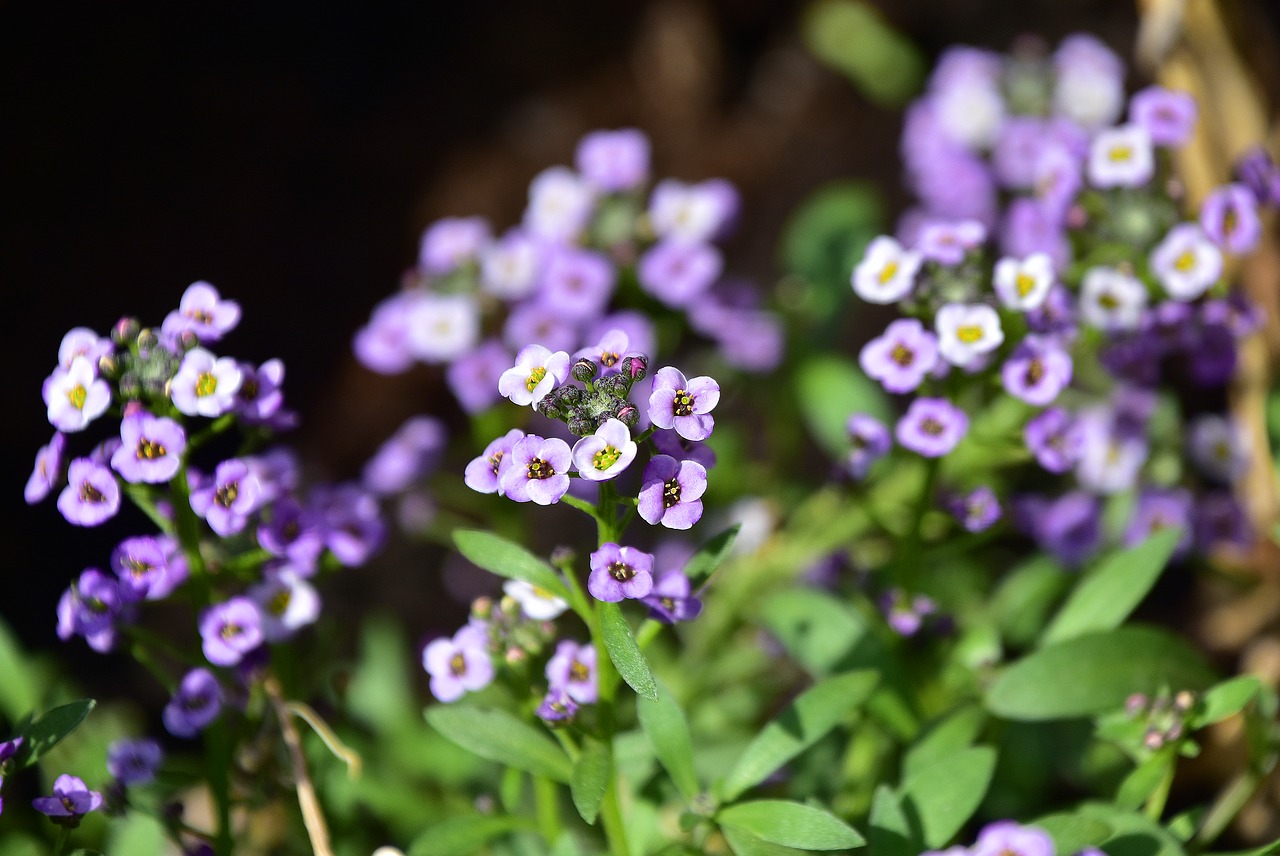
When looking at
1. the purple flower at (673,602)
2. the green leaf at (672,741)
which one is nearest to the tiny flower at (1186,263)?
the purple flower at (673,602)

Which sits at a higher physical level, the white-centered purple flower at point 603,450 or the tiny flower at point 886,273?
the white-centered purple flower at point 603,450

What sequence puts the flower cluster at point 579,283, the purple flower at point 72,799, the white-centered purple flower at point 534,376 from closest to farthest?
the white-centered purple flower at point 534,376
the purple flower at point 72,799
the flower cluster at point 579,283

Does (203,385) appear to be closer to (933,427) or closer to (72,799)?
(72,799)

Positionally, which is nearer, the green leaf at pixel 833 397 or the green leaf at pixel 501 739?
the green leaf at pixel 501 739

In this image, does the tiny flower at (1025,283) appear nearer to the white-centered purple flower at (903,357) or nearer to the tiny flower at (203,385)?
the white-centered purple flower at (903,357)

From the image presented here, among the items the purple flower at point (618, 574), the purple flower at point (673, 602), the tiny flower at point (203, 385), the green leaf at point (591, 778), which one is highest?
the tiny flower at point (203, 385)

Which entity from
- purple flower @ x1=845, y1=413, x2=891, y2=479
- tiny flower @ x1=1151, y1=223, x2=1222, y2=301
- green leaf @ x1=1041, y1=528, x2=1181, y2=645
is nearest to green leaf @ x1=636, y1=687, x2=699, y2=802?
purple flower @ x1=845, y1=413, x2=891, y2=479

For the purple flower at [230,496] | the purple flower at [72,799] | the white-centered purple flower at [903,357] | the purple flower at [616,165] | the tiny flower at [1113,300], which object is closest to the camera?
the purple flower at [72,799]
